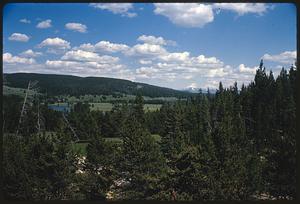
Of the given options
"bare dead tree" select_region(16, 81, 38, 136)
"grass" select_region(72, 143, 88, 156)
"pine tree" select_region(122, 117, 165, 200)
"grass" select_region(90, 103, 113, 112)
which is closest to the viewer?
"bare dead tree" select_region(16, 81, 38, 136)

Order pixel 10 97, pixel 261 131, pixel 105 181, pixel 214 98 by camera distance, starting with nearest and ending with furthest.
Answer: pixel 10 97 → pixel 214 98 → pixel 261 131 → pixel 105 181

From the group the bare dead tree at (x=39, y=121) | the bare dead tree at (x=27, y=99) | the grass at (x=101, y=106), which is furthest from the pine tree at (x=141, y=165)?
the bare dead tree at (x=27, y=99)

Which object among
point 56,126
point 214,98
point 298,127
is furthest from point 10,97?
point 298,127

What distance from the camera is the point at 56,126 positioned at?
523 centimetres

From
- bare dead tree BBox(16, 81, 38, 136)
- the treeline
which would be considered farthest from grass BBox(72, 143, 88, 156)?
bare dead tree BBox(16, 81, 38, 136)

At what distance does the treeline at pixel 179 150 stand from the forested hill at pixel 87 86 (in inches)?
18.1

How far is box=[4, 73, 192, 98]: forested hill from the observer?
4.44 meters

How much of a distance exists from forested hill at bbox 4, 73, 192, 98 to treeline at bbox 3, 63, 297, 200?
18.1 inches

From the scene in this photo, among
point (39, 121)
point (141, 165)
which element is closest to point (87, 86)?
point (39, 121)

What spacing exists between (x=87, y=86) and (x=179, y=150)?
2.15m

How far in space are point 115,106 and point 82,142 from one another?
1318mm

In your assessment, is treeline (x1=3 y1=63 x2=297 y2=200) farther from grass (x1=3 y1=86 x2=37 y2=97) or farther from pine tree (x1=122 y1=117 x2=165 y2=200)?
grass (x1=3 y1=86 x2=37 y2=97)

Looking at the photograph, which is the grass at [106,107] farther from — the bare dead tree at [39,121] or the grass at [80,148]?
the grass at [80,148]

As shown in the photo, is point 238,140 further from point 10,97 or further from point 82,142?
point 10,97
